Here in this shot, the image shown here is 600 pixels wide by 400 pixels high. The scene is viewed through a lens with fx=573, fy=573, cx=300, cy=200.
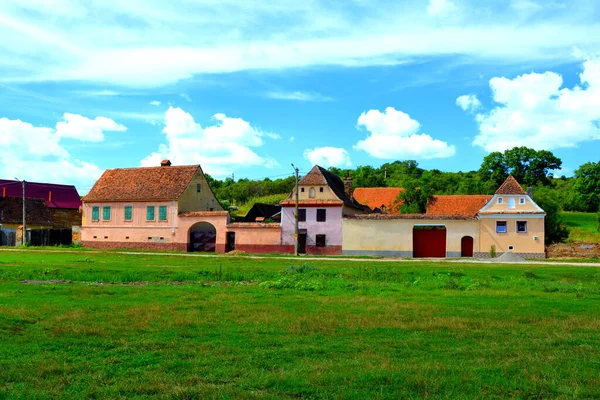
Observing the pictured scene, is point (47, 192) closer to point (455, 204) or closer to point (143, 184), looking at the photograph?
point (143, 184)

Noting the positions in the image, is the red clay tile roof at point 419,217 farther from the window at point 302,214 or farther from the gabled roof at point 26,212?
the gabled roof at point 26,212

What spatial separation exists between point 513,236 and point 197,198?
2988cm

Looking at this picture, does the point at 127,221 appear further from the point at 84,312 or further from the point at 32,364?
the point at 32,364

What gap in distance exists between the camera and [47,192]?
75.2 m

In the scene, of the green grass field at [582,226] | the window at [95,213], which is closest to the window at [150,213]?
the window at [95,213]

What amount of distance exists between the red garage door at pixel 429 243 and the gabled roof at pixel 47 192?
156ft

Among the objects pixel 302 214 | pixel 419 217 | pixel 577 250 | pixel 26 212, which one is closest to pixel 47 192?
pixel 26 212

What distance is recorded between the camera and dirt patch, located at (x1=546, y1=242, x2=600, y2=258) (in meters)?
42.8

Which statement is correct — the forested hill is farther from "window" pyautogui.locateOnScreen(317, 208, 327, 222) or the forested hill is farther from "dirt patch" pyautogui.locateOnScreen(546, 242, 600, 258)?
"dirt patch" pyautogui.locateOnScreen(546, 242, 600, 258)

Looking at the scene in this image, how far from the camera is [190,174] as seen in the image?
186 feet

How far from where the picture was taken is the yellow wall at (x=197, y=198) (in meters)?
55.0

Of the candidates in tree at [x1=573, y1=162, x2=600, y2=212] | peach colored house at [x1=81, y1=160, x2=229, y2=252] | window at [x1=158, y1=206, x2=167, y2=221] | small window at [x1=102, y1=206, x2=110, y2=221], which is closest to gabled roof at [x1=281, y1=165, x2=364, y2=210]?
peach colored house at [x1=81, y1=160, x2=229, y2=252]

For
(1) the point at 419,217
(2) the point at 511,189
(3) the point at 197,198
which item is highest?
(2) the point at 511,189

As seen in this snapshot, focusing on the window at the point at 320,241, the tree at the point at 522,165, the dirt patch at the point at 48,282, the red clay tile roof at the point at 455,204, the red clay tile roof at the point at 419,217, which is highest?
the tree at the point at 522,165
